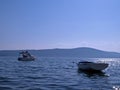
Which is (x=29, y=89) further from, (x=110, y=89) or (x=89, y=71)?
(x=89, y=71)

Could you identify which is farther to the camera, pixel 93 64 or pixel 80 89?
pixel 93 64

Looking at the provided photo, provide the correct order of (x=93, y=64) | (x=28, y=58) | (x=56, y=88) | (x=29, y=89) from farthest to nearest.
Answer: (x=28, y=58) < (x=93, y=64) < (x=56, y=88) < (x=29, y=89)

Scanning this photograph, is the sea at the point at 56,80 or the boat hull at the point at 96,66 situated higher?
the boat hull at the point at 96,66

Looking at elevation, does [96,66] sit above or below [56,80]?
above

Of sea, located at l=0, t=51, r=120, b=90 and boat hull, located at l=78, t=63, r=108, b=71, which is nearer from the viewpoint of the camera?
sea, located at l=0, t=51, r=120, b=90

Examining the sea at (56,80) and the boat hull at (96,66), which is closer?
the sea at (56,80)

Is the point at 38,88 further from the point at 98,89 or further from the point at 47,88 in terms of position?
the point at 98,89

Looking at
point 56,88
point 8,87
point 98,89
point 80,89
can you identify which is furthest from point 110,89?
point 8,87

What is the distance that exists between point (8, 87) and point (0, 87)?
976mm

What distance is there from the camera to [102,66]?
208 feet

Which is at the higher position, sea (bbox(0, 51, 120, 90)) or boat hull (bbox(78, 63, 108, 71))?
boat hull (bbox(78, 63, 108, 71))

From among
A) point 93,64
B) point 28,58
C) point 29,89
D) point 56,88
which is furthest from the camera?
point 28,58

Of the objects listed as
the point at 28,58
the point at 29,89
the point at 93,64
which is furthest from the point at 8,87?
the point at 28,58

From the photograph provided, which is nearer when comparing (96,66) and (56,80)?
(56,80)
